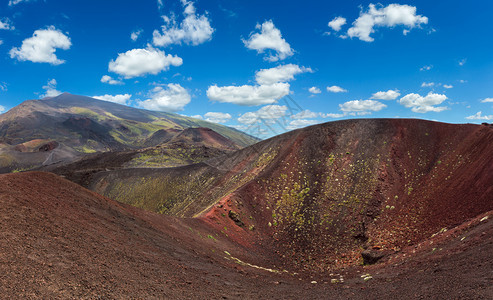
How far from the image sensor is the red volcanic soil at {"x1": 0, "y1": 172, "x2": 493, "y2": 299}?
9.27 metres

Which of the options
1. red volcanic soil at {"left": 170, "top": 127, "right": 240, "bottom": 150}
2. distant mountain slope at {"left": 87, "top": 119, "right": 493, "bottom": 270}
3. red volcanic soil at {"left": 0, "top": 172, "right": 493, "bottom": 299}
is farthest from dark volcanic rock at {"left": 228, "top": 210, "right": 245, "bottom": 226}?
red volcanic soil at {"left": 170, "top": 127, "right": 240, "bottom": 150}

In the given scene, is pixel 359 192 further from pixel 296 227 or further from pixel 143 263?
pixel 143 263

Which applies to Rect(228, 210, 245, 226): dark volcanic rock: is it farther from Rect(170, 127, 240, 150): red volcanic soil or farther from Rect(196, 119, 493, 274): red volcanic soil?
Rect(170, 127, 240, 150): red volcanic soil

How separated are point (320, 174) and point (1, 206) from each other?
33354 mm

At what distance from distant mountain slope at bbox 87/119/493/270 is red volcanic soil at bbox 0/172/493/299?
5754 millimetres

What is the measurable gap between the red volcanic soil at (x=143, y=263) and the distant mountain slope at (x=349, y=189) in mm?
5754

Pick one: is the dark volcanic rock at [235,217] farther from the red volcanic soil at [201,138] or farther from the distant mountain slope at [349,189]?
the red volcanic soil at [201,138]

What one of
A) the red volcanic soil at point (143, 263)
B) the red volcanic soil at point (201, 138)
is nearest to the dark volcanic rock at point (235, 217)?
the red volcanic soil at point (143, 263)

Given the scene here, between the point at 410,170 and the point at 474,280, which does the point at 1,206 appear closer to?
the point at 474,280

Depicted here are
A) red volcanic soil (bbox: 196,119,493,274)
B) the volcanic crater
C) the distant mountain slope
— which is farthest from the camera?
the distant mountain slope

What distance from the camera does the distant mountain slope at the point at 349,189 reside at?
77.3 feet

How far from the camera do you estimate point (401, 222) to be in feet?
81.6

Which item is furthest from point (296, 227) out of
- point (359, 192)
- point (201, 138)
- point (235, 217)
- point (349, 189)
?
point (201, 138)

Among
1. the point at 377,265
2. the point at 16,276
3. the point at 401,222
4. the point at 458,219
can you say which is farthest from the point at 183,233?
the point at 458,219
